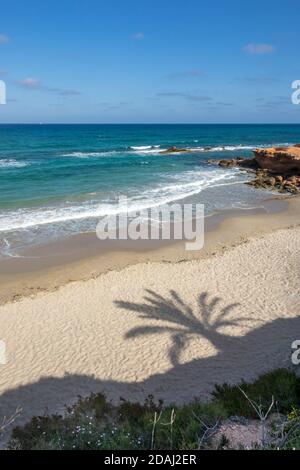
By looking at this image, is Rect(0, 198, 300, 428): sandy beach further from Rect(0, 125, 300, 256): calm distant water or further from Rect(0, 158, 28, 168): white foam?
Rect(0, 158, 28, 168): white foam

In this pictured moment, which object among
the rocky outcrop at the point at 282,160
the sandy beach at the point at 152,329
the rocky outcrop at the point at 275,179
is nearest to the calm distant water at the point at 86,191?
the rocky outcrop at the point at 275,179

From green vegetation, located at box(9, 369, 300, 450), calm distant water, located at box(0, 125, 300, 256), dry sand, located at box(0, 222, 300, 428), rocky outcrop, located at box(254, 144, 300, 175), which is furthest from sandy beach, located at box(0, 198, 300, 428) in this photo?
rocky outcrop, located at box(254, 144, 300, 175)

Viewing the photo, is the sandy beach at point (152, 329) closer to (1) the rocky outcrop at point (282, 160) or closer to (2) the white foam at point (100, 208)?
(2) the white foam at point (100, 208)

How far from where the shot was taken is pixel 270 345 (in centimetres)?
1096

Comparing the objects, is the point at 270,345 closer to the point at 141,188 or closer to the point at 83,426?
the point at 83,426

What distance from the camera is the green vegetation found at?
620cm

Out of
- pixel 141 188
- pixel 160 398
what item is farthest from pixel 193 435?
pixel 141 188

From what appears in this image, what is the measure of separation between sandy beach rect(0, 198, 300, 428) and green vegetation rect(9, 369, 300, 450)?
0.78 m

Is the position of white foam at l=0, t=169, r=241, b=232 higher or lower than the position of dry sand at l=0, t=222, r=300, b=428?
higher

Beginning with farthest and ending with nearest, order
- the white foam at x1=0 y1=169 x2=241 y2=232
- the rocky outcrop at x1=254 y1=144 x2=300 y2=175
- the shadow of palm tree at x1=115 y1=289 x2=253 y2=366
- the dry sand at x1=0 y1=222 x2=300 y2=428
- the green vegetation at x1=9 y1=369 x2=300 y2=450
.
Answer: the rocky outcrop at x1=254 y1=144 x2=300 y2=175 → the white foam at x1=0 y1=169 x2=241 y2=232 → the shadow of palm tree at x1=115 y1=289 x2=253 y2=366 → the dry sand at x1=0 y1=222 x2=300 y2=428 → the green vegetation at x1=9 y1=369 x2=300 y2=450

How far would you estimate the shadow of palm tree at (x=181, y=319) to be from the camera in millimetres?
11297

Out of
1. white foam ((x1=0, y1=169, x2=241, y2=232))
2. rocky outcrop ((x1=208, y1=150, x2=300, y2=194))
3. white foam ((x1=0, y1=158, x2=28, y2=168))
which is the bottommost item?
white foam ((x1=0, y1=169, x2=241, y2=232))
